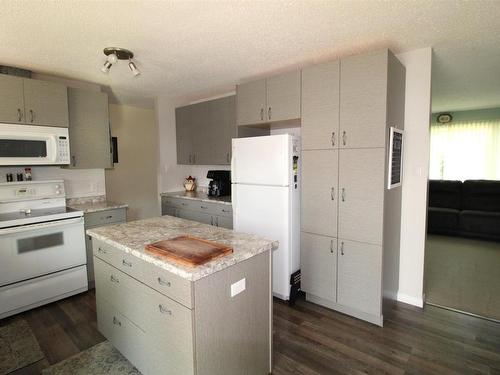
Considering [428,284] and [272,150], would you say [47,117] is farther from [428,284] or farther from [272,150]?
[428,284]

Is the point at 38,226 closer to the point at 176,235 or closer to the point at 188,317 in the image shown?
the point at 176,235

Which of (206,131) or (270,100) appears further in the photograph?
(206,131)

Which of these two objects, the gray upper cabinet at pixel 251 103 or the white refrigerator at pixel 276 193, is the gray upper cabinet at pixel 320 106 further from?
the gray upper cabinet at pixel 251 103

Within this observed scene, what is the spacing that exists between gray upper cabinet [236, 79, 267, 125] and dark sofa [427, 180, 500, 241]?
414 centimetres

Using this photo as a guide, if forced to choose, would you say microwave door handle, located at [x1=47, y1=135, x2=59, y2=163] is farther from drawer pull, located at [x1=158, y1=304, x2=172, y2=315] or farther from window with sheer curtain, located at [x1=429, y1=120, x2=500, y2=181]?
window with sheer curtain, located at [x1=429, y1=120, x2=500, y2=181]

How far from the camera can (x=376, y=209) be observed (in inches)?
93.5

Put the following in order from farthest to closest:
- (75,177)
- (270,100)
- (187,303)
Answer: (75,177)
(270,100)
(187,303)

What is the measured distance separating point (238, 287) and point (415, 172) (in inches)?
84.5

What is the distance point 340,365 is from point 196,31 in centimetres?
272

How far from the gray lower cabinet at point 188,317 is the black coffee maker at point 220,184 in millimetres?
2136

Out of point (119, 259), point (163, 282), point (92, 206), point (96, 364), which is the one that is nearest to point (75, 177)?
point (92, 206)

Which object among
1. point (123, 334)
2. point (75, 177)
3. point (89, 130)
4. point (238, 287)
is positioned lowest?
point (123, 334)

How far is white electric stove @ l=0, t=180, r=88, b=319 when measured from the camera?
256 cm

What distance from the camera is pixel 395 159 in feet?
8.25
